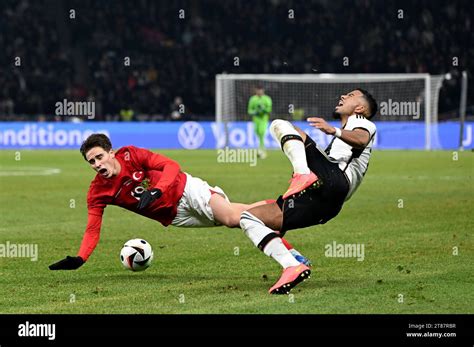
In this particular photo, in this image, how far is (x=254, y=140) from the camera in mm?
33438

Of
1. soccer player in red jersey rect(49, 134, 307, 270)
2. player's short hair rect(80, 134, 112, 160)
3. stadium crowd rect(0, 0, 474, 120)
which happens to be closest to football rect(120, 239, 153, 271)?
soccer player in red jersey rect(49, 134, 307, 270)

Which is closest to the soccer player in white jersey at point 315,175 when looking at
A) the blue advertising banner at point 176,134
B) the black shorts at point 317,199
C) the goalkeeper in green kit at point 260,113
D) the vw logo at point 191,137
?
the black shorts at point 317,199

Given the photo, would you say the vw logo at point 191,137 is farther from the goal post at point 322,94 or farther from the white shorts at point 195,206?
the white shorts at point 195,206

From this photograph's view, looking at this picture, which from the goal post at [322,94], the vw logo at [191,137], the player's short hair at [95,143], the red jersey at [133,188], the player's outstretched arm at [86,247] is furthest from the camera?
the goal post at [322,94]

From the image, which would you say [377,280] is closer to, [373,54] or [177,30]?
[373,54]

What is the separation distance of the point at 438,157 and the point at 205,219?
1993 centimetres

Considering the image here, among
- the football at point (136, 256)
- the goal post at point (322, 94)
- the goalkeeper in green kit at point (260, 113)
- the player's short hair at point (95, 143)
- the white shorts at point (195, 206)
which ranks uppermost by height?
the goal post at point (322, 94)

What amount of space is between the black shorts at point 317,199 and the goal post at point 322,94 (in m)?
25.5

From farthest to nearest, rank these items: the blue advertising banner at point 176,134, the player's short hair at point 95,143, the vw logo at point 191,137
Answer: the vw logo at point 191,137 → the blue advertising banner at point 176,134 → the player's short hair at point 95,143

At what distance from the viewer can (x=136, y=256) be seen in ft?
29.7

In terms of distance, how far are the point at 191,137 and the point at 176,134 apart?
602 millimetres

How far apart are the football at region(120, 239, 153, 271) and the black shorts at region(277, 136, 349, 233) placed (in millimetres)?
1395

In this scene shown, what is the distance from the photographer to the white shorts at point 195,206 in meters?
8.79

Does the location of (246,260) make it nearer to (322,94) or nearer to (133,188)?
(133,188)
